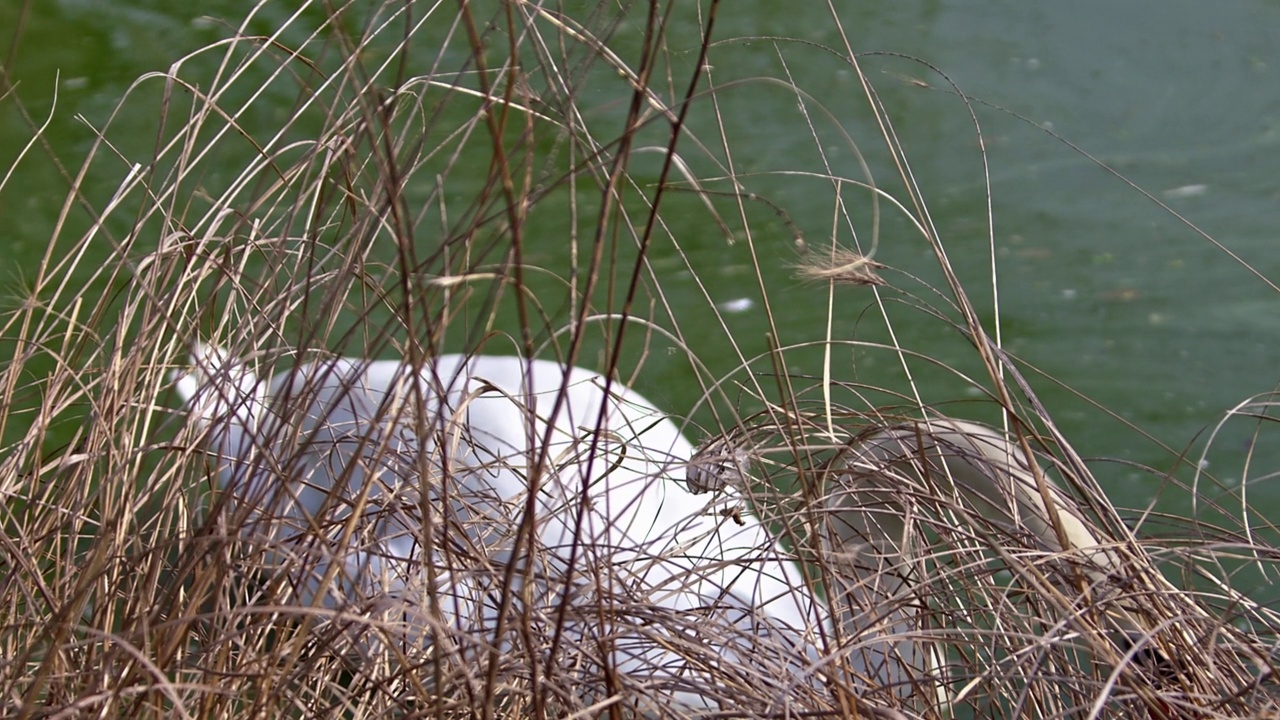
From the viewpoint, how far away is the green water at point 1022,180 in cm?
248

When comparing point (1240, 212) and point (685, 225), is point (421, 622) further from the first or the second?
point (1240, 212)

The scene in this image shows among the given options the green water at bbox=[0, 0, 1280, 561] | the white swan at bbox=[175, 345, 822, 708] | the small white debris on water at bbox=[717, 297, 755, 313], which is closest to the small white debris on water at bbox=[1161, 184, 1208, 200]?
the green water at bbox=[0, 0, 1280, 561]

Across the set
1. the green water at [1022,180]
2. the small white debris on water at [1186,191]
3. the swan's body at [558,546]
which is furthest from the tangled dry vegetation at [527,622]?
the small white debris on water at [1186,191]

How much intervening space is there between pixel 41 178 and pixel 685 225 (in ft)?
5.15

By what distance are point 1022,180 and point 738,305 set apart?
85 cm

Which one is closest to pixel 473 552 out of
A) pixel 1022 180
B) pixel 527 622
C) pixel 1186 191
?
pixel 527 622

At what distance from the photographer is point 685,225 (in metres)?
2.87

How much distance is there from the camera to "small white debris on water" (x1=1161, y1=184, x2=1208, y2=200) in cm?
293

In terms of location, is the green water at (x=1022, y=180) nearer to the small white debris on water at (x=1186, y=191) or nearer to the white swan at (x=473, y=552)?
the small white debris on water at (x=1186, y=191)

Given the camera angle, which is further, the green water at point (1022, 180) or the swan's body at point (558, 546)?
the green water at point (1022, 180)

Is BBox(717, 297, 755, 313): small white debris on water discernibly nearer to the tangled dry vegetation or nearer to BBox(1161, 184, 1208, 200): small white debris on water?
BBox(1161, 184, 1208, 200): small white debris on water

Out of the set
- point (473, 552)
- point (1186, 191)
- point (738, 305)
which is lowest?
point (473, 552)

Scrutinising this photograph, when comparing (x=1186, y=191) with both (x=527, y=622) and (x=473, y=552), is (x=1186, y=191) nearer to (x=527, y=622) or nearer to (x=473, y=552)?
(x=473, y=552)

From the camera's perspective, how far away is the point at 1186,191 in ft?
9.66
